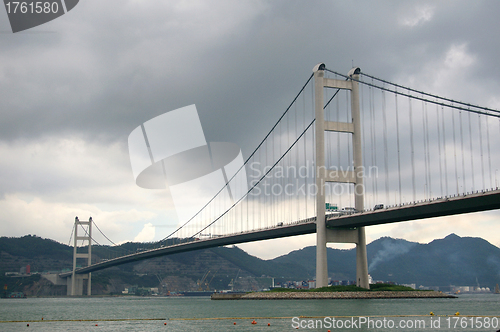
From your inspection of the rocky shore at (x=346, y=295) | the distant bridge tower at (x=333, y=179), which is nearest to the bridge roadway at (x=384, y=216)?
the distant bridge tower at (x=333, y=179)

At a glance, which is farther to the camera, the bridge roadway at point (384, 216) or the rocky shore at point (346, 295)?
the rocky shore at point (346, 295)

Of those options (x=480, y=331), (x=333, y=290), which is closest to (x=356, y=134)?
(x=333, y=290)

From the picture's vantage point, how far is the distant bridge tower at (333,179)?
6556 centimetres

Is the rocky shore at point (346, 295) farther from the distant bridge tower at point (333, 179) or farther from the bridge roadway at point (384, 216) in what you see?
the bridge roadway at point (384, 216)

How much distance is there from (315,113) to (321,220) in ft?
42.6

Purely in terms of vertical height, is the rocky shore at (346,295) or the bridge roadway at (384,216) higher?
the bridge roadway at (384,216)

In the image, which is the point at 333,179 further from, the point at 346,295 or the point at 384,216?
the point at 346,295

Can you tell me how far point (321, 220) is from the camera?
6588cm

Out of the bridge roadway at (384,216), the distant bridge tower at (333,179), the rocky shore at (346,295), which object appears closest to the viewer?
the bridge roadway at (384,216)

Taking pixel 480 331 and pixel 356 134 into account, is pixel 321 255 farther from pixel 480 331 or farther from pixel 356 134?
pixel 480 331

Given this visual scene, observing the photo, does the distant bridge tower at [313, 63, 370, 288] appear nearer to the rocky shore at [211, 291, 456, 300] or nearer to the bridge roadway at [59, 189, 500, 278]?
the bridge roadway at [59, 189, 500, 278]

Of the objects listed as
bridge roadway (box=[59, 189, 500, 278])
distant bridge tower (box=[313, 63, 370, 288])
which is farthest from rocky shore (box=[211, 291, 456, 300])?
bridge roadway (box=[59, 189, 500, 278])

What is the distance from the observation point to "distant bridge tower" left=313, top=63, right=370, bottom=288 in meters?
65.6

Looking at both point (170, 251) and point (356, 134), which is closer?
point (356, 134)
